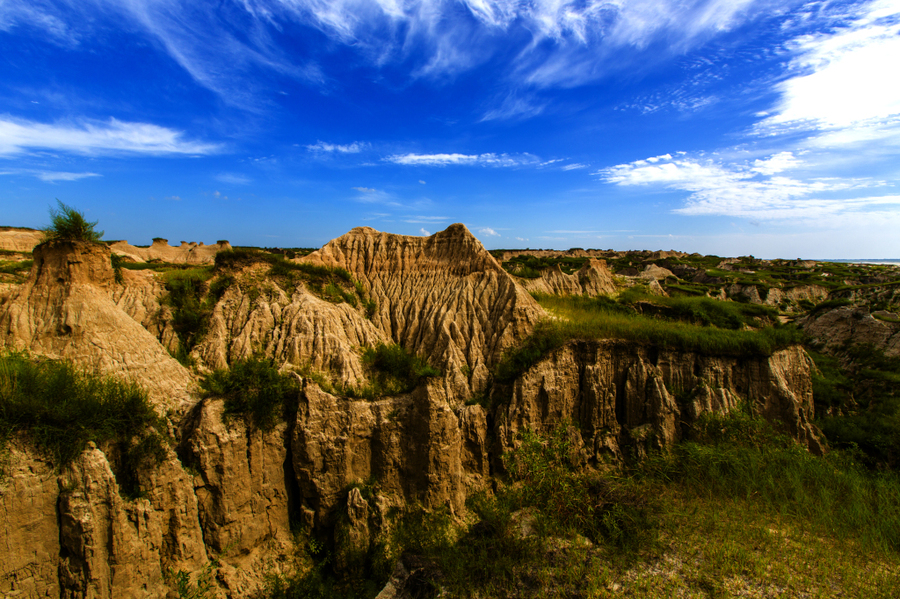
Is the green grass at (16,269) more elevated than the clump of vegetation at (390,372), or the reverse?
the green grass at (16,269)

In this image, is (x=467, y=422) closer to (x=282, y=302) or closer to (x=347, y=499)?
(x=347, y=499)

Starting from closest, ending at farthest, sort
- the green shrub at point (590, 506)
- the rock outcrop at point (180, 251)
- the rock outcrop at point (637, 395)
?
the green shrub at point (590, 506) → the rock outcrop at point (637, 395) → the rock outcrop at point (180, 251)

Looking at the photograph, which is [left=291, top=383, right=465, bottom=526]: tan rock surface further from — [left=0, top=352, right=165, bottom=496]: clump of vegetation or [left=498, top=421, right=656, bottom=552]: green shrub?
[left=0, top=352, right=165, bottom=496]: clump of vegetation

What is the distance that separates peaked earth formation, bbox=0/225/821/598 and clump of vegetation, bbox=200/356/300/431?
314 mm

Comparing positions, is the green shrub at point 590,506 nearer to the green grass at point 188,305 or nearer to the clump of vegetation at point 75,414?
the clump of vegetation at point 75,414

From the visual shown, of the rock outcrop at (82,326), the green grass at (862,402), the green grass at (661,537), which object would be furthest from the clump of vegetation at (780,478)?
the rock outcrop at (82,326)

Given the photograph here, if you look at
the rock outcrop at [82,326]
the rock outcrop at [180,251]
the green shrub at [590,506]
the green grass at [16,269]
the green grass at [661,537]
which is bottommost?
the green grass at [661,537]

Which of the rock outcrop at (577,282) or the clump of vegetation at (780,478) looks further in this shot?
the rock outcrop at (577,282)

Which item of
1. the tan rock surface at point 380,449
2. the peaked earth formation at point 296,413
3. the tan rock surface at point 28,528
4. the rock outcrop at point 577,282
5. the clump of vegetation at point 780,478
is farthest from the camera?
the rock outcrop at point 577,282

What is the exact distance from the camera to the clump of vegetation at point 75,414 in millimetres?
8898

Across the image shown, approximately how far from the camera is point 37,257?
41.9ft

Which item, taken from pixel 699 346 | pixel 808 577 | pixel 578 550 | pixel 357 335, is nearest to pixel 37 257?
pixel 357 335

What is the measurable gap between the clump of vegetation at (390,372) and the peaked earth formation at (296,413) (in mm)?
499

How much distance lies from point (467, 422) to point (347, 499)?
5531 mm
